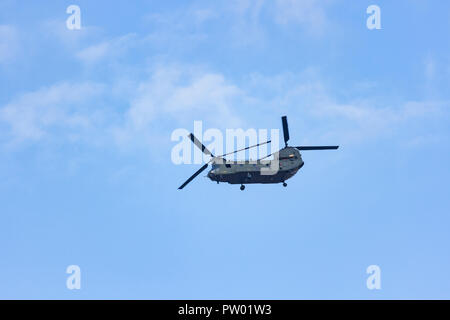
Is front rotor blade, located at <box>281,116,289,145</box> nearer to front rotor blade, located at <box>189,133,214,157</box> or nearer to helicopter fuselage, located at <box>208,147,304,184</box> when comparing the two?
helicopter fuselage, located at <box>208,147,304,184</box>

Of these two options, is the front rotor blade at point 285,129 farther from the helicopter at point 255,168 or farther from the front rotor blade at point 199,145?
the front rotor blade at point 199,145

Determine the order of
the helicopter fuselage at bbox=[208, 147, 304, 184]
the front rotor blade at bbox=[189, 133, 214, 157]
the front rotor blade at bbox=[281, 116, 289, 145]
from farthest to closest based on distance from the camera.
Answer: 1. the helicopter fuselage at bbox=[208, 147, 304, 184]
2. the front rotor blade at bbox=[189, 133, 214, 157]
3. the front rotor blade at bbox=[281, 116, 289, 145]

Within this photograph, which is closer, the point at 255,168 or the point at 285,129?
the point at 255,168

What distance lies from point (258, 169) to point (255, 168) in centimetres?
45

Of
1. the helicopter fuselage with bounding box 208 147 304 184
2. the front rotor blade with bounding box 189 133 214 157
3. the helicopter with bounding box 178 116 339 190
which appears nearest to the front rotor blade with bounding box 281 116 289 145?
the helicopter with bounding box 178 116 339 190

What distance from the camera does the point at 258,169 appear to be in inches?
3839

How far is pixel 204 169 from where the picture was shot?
322ft

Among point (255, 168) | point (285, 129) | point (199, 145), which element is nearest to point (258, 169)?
point (255, 168)

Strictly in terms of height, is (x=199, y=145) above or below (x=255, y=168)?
above

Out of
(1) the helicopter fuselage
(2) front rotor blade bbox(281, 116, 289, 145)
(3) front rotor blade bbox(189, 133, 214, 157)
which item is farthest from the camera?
(1) the helicopter fuselage

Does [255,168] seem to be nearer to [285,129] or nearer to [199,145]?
[285,129]

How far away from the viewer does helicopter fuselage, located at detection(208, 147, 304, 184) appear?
97500 mm
